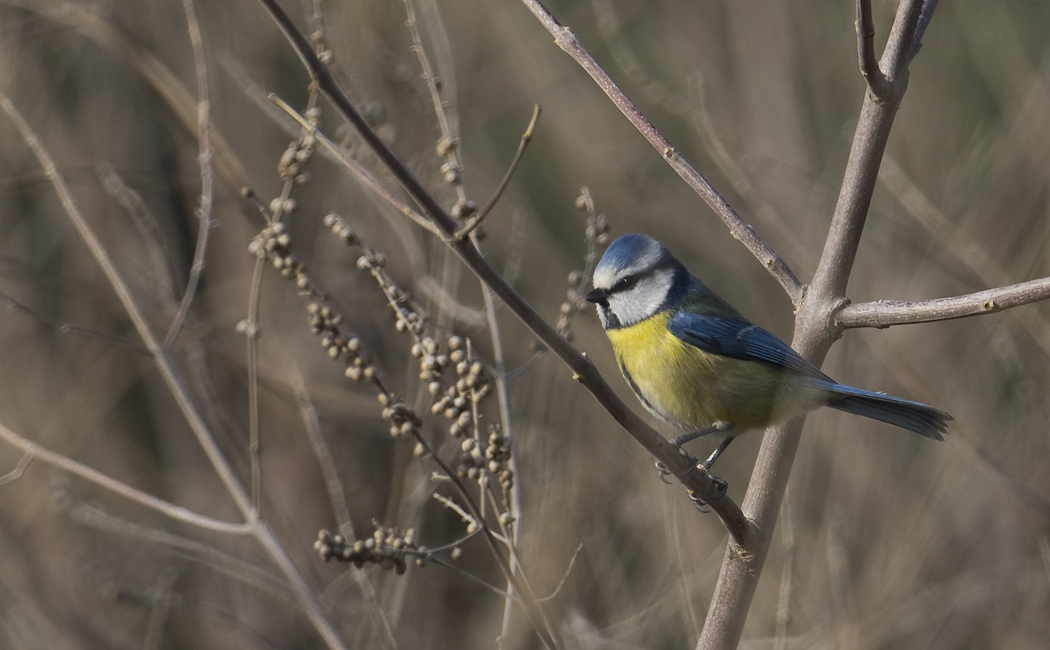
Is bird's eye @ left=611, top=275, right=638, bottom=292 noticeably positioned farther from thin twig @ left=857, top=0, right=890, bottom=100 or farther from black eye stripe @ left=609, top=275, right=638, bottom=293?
thin twig @ left=857, top=0, right=890, bottom=100

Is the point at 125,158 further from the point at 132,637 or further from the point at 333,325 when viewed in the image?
the point at 333,325

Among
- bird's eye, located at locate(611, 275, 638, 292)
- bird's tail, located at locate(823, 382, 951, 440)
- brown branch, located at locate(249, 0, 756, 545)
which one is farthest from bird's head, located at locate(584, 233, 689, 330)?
brown branch, located at locate(249, 0, 756, 545)

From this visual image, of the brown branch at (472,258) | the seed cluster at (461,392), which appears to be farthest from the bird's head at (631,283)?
the brown branch at (472,258)

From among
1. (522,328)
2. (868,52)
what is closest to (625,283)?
(868,52)

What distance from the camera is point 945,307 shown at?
165 cm

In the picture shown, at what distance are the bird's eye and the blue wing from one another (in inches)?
6.3

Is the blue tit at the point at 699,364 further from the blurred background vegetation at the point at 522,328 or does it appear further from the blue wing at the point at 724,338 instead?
the blurred background vegetation at the point at 522,328

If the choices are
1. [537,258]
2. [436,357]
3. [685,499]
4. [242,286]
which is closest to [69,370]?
[242,286]

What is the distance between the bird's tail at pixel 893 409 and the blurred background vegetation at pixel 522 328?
1.10 m

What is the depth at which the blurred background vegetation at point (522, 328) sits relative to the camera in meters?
3.92

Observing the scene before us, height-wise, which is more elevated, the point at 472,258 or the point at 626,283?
the point at 472,258

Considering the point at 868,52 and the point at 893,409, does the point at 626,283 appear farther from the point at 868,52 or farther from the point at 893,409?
the point at 868,52

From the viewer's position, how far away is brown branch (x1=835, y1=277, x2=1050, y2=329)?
1.48 meters

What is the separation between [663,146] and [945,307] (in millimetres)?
711
